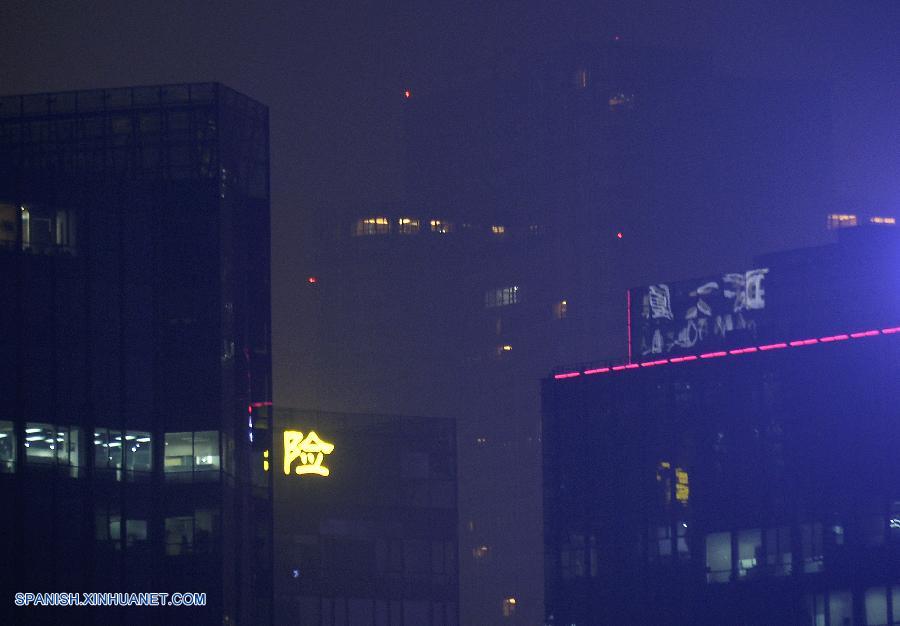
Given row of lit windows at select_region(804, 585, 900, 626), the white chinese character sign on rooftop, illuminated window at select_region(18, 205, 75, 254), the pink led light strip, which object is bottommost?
row of lit windows at select_region(804, 585, 900, 626)

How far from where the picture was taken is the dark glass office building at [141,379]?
89.9 m

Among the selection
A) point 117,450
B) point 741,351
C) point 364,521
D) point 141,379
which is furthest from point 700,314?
point 117,450

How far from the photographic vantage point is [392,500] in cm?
14275

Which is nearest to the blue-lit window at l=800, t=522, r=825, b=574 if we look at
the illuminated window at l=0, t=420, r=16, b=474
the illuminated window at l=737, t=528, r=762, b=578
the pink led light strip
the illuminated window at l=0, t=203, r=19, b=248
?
the illuminated window at l=737, t=528, r=762, b=578

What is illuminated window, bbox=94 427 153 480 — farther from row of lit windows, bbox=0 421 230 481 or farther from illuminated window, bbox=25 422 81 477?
illuminated window, bbox=25 422 81 477

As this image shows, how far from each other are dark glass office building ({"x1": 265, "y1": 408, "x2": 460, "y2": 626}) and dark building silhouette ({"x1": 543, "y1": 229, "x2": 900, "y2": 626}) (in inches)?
423

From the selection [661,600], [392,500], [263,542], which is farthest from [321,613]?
[263,542]

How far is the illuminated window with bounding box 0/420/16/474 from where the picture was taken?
89.6m

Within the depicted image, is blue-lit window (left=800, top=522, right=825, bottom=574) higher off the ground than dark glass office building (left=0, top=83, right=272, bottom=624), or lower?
lower

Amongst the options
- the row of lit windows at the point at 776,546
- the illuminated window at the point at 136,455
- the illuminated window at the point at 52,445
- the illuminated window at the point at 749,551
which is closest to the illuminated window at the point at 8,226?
the illuminated window at the point at 52,445

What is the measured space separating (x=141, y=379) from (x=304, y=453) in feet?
163

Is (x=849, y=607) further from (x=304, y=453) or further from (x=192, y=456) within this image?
(x=304, y=453)

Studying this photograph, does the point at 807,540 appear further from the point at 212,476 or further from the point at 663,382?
the point at 212,476

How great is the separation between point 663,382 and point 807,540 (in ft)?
61.0
